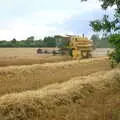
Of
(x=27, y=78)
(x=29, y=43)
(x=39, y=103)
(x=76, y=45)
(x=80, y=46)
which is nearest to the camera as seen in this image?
(x=39, y=103)

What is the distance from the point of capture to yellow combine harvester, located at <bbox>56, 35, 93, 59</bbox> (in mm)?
50688

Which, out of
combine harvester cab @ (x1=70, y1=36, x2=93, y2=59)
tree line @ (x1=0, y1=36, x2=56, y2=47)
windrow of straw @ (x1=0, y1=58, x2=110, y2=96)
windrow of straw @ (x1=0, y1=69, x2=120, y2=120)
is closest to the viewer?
windrow of straw @ (x1=0, y1=69, x2=120, y2=120)

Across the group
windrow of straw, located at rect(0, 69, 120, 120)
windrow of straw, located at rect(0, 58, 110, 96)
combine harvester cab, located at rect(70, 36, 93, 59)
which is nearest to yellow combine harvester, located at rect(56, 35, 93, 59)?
combine harvester cab, located at rect(70, 36, 93, 59)

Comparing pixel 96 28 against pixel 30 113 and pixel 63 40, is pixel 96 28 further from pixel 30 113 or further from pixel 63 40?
pixel 63 40

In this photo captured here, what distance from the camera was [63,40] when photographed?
52688 mm

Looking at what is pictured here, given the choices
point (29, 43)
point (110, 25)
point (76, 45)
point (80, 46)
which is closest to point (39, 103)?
point (110, 25)

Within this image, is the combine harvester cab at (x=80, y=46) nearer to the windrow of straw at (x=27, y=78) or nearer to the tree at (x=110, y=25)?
the windrow of straw at (x=27, y=78)

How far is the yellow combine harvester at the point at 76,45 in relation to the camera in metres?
50.7

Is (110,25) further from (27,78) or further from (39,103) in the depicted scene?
(27,78)

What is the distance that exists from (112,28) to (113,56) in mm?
1237

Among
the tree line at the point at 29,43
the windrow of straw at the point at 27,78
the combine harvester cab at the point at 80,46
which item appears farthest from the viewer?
the tree line at the point at 29,43

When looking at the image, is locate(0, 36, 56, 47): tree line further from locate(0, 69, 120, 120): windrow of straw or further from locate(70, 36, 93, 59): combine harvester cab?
locate(0, 69, 120, 120): windrow of straw

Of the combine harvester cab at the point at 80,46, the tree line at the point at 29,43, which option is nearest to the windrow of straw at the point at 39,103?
the combine harvester cab at the point at 80,46

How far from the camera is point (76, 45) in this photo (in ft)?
166
